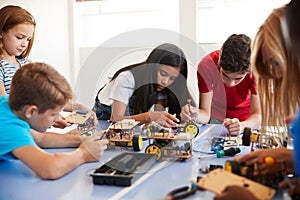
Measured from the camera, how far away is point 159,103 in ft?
4.29

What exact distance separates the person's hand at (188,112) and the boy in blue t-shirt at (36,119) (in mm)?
327

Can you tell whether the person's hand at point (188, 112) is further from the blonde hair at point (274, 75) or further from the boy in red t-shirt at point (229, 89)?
the blonde hair at point (274, 75)

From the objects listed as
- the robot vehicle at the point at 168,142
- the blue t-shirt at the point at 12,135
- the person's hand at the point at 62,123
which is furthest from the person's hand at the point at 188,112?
the blue t-shirt at the point at 12,135

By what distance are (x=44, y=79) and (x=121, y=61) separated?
17.8 inches

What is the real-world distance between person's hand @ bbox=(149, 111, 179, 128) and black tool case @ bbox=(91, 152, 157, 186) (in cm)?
19

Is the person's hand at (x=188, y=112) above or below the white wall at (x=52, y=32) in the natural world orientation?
below

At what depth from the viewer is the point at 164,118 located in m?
1.24

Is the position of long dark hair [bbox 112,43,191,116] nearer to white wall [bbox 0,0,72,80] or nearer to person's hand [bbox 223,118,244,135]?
person's hand [bbox 223,118,244,135]

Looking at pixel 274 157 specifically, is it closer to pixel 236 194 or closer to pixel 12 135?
pixel 236 194

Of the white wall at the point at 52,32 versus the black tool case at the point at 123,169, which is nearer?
the black tool case at the point at 123,169

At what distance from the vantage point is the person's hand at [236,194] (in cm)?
64

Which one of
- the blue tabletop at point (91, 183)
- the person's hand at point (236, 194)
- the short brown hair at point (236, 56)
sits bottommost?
the blue tabletop at point (91, 183)

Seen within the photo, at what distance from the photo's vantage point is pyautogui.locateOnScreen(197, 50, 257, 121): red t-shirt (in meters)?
1.63

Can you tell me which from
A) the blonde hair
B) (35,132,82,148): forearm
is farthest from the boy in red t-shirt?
(35,132,82,148): forearm
